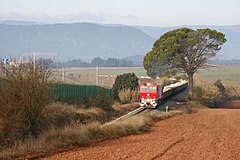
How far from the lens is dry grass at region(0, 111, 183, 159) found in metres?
16.4

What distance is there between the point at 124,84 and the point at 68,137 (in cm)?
3208

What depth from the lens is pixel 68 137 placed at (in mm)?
19625

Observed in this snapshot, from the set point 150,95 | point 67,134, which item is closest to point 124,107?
point 150,95

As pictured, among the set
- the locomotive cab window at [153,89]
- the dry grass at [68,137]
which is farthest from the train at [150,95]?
the dry grass at [68,137]

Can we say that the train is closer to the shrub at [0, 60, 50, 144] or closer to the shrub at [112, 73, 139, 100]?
the shrub at [112, 73, 139, 100]

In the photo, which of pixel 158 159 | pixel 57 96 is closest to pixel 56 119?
pixel 57 96

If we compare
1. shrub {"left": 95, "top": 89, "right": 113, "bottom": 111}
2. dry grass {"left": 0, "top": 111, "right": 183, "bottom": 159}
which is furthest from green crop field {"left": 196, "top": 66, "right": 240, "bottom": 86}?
dry grass {"left": 0, "top": 111, "right": 183, "bottom": 159}

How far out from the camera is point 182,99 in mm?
59688

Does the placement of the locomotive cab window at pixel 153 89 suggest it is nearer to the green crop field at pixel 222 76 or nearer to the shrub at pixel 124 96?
the shrub at pixel 124 96

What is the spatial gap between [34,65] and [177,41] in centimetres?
3967

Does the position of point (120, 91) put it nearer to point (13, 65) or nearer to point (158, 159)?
point (13, 65)

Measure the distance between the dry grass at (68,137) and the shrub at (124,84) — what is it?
75.4 feet

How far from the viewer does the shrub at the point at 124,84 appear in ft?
167

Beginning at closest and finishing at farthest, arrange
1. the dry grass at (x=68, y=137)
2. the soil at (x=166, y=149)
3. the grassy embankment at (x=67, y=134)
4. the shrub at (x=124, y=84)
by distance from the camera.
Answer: the soil at (x=166, y=149)
the dry grass at (x=68, y=137)
the grassy embankment at (x=67, y=134)
the shrub at (x=124, y=84)
